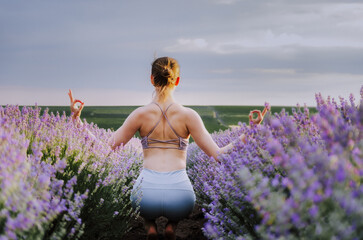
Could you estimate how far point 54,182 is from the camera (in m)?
2.23

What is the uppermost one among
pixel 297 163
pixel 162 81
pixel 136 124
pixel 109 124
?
pixel 109 124

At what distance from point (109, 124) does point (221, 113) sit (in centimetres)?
931

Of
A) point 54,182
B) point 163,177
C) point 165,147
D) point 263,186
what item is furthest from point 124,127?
point 263,186

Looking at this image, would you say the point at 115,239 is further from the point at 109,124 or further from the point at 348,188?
the point at 109,124

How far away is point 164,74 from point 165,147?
0.65 metres

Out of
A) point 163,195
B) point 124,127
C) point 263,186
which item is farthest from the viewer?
point 124,127

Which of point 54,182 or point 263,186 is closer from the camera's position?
point 263,186

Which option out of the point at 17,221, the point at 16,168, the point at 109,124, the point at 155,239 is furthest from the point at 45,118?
the point at 109,124

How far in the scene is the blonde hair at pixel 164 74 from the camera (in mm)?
3352

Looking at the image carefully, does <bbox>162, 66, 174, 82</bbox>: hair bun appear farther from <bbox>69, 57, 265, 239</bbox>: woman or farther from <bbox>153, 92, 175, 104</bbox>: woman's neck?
<bbox>153, 92, 175, 104</bbox>: woman's neck

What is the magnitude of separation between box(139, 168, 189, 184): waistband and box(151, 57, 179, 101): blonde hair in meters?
0.66

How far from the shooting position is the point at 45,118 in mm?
3693

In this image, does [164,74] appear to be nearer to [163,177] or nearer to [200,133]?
[200,133]

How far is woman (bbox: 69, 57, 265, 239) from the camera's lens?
321 centimetres
